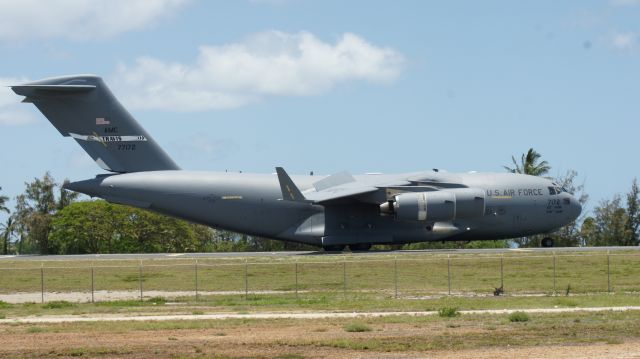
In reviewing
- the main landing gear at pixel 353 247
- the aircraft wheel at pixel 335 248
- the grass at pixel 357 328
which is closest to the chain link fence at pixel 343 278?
the aircraft wheel at pixel 335 248

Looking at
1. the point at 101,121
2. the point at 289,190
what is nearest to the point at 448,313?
the point at 289,190

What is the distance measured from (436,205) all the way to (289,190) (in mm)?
6470

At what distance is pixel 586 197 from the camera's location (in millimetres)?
77062

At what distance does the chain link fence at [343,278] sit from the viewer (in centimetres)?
3597

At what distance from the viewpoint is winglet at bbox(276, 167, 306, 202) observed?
47.0 m

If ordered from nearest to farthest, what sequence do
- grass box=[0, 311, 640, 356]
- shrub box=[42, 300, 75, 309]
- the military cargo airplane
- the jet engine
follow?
grass box=[0, 311, 640, 356] → shrub box=[42, 300, 75, 309] → the jet engine → the military cargo airplane

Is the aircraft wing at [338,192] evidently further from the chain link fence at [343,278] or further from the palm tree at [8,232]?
the palm tree at [8,232]

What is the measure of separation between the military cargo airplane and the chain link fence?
342cm

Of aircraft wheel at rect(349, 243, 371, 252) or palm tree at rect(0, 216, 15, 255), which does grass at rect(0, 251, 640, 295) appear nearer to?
aircraft wheel at rect(349, 243, 371, 252)

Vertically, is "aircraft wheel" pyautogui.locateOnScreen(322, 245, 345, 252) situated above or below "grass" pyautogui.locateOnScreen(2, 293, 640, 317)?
above

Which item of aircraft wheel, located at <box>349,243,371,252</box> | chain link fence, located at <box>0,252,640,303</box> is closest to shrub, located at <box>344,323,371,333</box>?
chain link fence, located at <box>0,252,640,303</box>

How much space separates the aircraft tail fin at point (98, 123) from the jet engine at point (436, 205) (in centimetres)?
1142

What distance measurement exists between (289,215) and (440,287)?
14.0 m

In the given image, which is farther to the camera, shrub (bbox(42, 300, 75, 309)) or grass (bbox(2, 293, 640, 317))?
shrub (bbox(42, 300, 75, 309))
